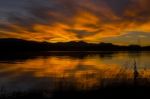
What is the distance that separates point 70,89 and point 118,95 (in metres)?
3.76

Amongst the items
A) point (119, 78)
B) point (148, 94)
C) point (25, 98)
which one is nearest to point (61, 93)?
point (25, 98)

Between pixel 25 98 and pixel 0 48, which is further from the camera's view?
pixel 0 48

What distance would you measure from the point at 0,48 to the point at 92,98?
133451mm

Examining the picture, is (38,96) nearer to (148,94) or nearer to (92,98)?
(92,98)

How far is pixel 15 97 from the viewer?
1399cm

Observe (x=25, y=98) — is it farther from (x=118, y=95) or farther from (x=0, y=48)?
(x=0, y=48)

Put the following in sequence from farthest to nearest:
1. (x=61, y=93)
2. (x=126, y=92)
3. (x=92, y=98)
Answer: (x=61, y=93) → (x=126, y=92) → (x=92, y=98)

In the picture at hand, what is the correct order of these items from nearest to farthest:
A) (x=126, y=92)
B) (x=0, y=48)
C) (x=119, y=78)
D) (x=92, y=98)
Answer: (x=92, y=98) → (x=126, y=92) → (x=119, y=78) → (x=0, y=48)

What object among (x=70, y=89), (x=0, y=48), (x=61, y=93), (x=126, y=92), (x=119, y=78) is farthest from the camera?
(x=0, y=48)

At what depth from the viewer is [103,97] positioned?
1303cm

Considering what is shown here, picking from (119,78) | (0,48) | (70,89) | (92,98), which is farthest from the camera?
(0,48)

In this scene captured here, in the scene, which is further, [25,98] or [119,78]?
[119,78]

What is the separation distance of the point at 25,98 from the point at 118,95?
4552 mm

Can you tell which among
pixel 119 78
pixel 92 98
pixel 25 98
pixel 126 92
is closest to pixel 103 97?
pixel 92 98
